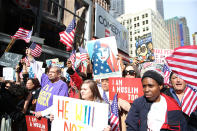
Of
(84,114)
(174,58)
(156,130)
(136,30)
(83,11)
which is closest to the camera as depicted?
(156,130)

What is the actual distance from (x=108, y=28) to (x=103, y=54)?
1254 cm

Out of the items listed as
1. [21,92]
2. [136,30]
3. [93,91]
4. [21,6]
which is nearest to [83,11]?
[21,6]

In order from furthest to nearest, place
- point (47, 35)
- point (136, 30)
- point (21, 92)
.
Result: point (136, 30) → point (47, 35) → point (21, 92)

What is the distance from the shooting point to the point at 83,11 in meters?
13.6

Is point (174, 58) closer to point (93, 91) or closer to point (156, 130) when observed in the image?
point (156, 130)

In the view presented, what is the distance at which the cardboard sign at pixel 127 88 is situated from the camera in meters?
2.75

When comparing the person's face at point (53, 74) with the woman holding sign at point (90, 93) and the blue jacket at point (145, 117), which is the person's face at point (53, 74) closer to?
the woman holding sign at point (90, 93)

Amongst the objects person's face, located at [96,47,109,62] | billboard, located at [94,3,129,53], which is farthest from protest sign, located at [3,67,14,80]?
billboard, located at [94,3,129,53]

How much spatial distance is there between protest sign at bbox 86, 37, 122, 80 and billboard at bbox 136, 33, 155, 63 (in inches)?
180

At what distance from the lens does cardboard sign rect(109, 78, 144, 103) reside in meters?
2.75

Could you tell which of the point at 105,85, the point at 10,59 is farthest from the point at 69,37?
the point at 105,85

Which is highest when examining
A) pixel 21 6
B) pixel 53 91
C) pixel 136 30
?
pixel 136 30

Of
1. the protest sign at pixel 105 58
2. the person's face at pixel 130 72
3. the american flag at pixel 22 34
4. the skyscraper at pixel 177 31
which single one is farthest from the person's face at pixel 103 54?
the skyscraper at pixel 177 31

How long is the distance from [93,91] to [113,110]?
1.49 feet
